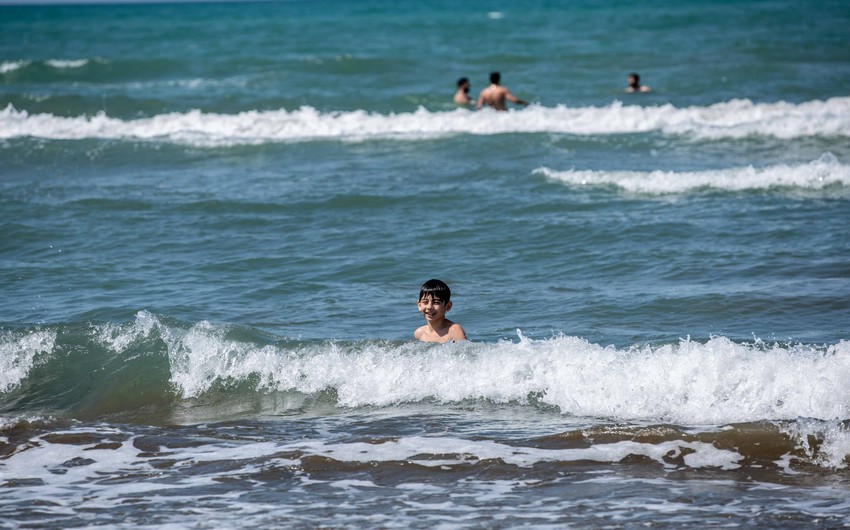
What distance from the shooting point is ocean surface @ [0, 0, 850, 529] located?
595cm

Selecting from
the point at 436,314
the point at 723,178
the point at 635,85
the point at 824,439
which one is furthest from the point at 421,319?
the point at 635,85

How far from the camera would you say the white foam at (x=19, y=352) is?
8.25 meters

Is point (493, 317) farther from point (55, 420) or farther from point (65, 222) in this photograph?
point (65, 222)

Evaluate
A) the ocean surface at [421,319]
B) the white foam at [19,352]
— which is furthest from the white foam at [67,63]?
the white foam at [19,352]

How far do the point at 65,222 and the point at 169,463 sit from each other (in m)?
7.48

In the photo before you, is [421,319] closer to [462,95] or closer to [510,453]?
[510,453]

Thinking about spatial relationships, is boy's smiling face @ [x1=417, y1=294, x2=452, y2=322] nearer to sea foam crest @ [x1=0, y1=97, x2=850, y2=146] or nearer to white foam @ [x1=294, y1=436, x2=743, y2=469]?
white foam @ [x1=294, y1=436, x2=743, y2=469]

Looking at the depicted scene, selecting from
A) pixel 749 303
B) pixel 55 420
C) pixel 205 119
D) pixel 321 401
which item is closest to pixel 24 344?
pixel 55 420

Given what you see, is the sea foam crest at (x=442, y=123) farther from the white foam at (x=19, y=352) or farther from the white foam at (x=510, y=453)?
Answer: the white foam at (x=510, y=453)

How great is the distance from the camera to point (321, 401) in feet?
25.3

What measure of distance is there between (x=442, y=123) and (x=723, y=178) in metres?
6.95

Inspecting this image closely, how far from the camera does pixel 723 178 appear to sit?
14055 millimetres

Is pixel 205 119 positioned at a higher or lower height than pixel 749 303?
higher

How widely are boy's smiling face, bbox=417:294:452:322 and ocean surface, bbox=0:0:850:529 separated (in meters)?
0.36
